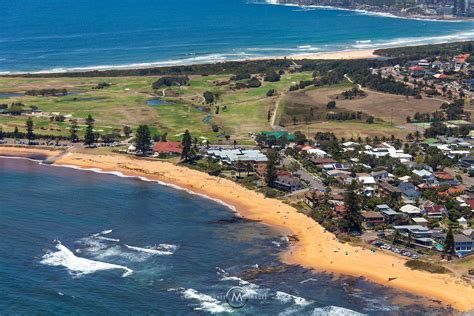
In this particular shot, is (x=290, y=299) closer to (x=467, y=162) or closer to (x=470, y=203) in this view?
(x=470, y=203)

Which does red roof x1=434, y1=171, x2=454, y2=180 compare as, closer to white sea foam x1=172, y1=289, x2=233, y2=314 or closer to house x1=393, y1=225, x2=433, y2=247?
house x1=393, y1=225, x2=433, y2=247

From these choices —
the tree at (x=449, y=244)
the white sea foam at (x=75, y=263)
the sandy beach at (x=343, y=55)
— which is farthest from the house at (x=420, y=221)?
the sandy beach at (x=343, y=55)

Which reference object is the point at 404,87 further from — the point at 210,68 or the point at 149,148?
the point at 149,148

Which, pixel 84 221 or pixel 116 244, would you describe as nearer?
pixel 116 244

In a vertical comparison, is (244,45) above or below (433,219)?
above

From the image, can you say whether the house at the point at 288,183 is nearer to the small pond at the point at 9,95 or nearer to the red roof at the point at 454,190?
the red roof at the point at 454,190

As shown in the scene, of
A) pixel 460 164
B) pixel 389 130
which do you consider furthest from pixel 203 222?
pixel 389 130

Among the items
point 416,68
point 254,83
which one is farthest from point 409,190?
point 416,68

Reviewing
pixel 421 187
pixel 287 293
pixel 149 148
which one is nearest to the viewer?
pixel 287 293
